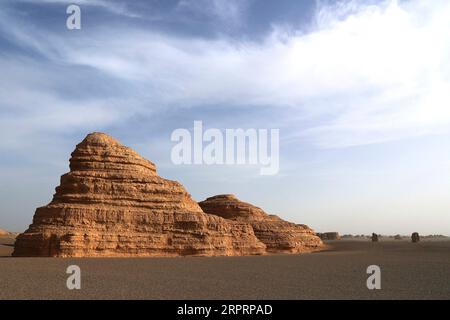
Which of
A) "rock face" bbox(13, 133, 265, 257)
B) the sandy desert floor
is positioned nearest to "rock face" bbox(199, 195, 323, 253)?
"rock face" bbox(13, 133, 265, 257)

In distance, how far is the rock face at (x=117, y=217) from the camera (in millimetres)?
40812

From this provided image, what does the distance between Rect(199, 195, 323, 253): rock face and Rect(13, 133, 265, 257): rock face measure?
Result: 11487mm

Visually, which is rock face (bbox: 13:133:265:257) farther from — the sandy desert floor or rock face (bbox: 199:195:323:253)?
the sandy desert floor

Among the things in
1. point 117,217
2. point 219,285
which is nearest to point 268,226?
point 117,217

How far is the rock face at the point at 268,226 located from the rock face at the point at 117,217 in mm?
11487

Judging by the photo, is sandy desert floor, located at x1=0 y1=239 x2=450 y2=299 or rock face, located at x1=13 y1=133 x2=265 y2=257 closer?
sandy desert floor, located at x1=0 y1=239 x2=450 y2=299

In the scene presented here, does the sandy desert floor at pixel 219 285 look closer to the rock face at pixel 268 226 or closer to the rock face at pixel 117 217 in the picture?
the rock face at pixel 117 217

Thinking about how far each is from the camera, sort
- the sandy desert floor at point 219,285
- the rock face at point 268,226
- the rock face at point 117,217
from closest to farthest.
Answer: the sandy desert floor at point 219,285
the rock face at point 117,217
the rock face at point 268,226

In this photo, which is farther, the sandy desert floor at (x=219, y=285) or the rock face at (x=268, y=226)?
the rock face at (x=268, y=226)

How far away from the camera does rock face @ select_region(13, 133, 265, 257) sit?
4081 centimetres

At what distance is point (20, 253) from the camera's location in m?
41.6

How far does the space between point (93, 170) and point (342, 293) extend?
34.0m

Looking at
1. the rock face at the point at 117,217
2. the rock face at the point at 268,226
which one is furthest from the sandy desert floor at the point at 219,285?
the rock face at the point at 268,226
